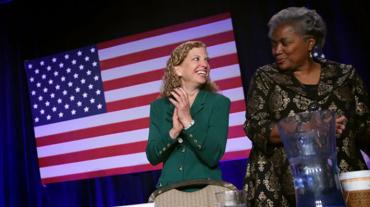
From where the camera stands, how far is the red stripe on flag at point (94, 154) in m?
3.88

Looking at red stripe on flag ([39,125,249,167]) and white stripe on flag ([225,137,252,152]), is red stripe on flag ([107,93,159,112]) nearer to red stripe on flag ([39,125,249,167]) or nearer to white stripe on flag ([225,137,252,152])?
red stripe on flag ([39,125,249,167])

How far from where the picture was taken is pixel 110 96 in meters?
4.06

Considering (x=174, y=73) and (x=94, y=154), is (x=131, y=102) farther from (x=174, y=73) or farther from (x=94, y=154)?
(x=174, y=73)

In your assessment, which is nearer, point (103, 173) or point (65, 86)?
point (103, 173)

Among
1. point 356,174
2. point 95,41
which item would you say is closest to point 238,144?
point 95,41

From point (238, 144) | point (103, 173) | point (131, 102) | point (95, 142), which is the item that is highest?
point (131, 102)

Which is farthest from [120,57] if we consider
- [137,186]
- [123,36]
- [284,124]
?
[284,124]

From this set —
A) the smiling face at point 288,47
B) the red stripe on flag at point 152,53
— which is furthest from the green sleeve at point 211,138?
the red stripe on flag at point 152,53

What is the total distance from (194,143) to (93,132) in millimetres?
2528

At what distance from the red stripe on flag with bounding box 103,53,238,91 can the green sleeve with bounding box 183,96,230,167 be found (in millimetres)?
1858

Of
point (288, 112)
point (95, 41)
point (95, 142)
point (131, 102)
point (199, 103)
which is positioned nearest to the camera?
point (288, 112)

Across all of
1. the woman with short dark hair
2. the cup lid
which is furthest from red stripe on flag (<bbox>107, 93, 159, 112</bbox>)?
the cup lid

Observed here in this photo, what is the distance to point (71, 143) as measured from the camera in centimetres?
416

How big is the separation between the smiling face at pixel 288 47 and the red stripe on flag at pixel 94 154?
7.74 ft
